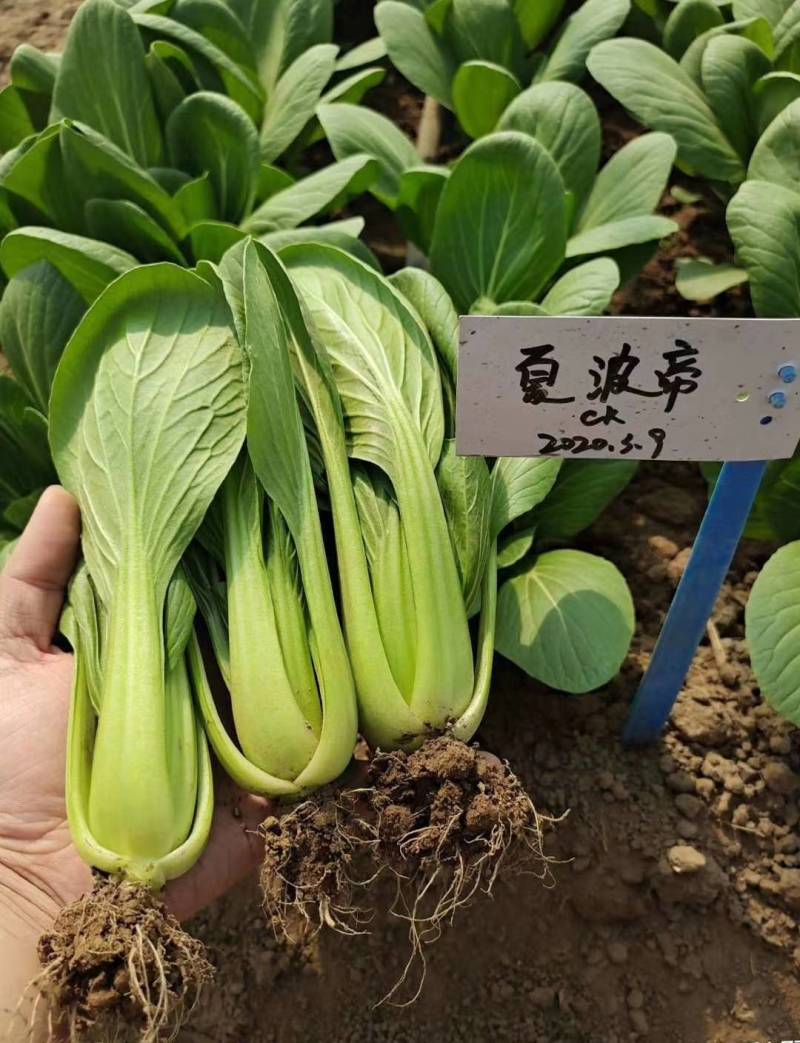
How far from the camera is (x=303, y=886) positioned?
59.9 inches

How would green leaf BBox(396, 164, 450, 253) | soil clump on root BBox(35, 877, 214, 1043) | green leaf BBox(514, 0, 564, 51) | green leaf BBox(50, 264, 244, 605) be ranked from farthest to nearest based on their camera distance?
green leaf BBox(514, 0, 564, 51) → green leaf BBox(396, 164, 450, 253) → green leaf BBox(50, 264, 244, 605) → soil clump on root BBox(35, 877, 214, 1043)

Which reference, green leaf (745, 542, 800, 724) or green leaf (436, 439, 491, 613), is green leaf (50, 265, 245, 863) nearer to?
green leaf (436, 439, 491, 613)

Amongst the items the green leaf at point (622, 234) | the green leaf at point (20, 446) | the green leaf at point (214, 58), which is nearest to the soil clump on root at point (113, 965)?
the green leaf at point (20, 446)

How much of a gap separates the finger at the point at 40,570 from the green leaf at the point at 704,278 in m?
1.81

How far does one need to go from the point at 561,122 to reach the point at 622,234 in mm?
446

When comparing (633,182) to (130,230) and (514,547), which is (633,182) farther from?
(130,230)

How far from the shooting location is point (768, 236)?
2.10 meters

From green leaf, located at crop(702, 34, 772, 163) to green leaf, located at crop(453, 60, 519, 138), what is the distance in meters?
0.60

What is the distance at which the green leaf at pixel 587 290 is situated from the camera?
6.93 feet

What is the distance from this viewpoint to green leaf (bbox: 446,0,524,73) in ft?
9.53

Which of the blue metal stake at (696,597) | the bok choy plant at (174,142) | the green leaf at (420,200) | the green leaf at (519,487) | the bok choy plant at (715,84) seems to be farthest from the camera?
the bok choy plant at (715,84)

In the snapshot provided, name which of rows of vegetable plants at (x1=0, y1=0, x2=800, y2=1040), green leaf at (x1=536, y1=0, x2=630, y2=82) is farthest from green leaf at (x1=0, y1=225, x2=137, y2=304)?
green leaf at (x1=536, y1=0, x2=630, y2=82)

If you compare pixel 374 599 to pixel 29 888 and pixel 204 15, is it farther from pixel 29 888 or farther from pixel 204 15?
pixel 204 15

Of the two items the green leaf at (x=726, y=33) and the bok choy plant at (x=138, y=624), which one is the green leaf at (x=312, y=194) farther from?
the green leaf at (x=726, y=33)
